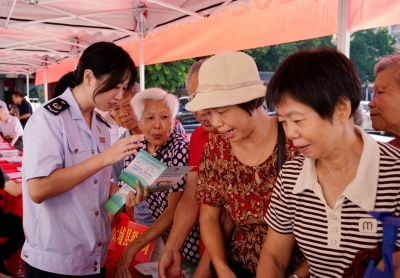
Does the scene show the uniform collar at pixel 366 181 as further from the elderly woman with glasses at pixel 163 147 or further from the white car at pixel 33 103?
the white car at pixel 33 103

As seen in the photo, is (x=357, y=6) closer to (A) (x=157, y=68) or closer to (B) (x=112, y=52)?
(B) (x=112, y=52)

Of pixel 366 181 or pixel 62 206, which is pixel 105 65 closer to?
pixel 62 206

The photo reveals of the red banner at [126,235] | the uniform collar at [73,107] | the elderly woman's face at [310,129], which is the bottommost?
the red banner at [126,235]

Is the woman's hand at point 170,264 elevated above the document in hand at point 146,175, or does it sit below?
below

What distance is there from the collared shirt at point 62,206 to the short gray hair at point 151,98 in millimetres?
665

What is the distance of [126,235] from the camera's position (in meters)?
2.56

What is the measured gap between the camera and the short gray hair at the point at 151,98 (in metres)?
2.54

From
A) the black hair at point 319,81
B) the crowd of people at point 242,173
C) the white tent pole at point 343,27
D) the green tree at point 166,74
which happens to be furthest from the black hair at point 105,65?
the green tree at point 166,74

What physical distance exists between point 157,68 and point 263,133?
1455 cm

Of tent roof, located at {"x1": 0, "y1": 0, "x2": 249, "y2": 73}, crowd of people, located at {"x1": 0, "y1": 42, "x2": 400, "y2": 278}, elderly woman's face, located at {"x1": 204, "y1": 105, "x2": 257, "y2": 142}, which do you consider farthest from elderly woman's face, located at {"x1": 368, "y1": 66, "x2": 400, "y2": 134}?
tent roof, located at {"x1": 0, "y1": 0, "x2": 249, "y2": 73}

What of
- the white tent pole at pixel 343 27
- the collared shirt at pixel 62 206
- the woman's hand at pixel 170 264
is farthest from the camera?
the white tent pole at pixel 343 27

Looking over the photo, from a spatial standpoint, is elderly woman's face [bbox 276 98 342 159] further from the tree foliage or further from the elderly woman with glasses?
the tree foliage

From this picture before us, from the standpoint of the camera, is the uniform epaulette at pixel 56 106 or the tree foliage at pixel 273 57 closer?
the uniform epaulette at pixel 56 106

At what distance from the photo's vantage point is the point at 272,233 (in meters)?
1.49
